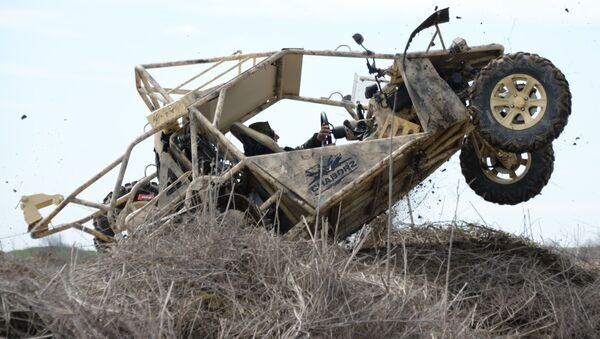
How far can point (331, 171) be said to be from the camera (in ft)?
28.5

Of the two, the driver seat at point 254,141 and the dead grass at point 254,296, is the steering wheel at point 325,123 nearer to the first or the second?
the driver seat at point 254,141

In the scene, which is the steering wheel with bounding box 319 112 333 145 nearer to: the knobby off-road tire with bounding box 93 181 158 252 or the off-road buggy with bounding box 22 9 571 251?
the off-road buggy with bounding box 22 9 571 251

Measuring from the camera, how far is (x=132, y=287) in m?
6.63

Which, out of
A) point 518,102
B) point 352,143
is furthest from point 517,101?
point 352,143

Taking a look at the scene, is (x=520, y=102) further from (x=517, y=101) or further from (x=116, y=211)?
(x=116, y=211)

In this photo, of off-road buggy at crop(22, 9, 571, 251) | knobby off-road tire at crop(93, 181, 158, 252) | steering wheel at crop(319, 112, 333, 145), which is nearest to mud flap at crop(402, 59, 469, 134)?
off-road buggy at crop(22, 9, 571, 251)

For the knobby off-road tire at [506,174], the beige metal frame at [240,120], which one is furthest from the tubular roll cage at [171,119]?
the knobby off-road tire at [506,174]

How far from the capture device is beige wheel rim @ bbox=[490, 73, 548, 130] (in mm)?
8523

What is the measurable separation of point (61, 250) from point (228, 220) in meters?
1.19

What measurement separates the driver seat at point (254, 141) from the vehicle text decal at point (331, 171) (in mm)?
689

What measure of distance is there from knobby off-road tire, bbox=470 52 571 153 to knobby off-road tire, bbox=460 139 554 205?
114cm

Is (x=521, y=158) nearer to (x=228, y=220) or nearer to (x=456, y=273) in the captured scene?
(x=456, y=273)

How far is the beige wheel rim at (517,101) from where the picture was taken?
28.0 ft

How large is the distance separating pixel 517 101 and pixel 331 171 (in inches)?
62.0
